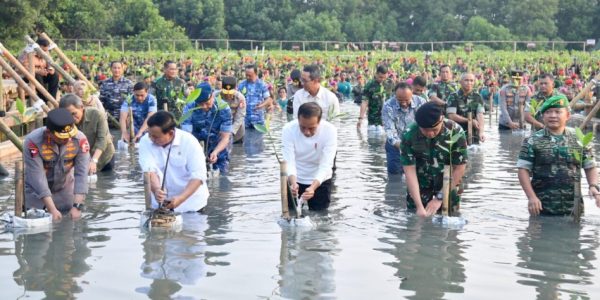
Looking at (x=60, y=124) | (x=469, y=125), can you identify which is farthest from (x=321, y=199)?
(x=469, y=125)

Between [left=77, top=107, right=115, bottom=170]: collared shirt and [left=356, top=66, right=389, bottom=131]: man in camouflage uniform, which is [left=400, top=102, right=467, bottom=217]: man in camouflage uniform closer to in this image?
[left=77, top=107, right=115, bottom=170]: collared shirt

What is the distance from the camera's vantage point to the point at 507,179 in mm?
13750

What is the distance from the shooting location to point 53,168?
9508mm

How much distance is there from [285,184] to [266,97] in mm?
10690

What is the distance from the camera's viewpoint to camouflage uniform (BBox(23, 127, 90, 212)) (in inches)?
366

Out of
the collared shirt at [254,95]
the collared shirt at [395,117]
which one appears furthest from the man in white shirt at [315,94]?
the collared shirt at [254,95]

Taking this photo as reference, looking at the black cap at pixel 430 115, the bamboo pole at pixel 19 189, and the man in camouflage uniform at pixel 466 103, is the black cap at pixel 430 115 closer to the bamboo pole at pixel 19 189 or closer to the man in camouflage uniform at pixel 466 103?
the bamboo pole at pixel 19 189

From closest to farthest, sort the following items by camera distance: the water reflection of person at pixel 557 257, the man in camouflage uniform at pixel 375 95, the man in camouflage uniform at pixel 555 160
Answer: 1. the water reflection of person at pixel 557 257
2. the man in camouflage uniform at pixel 555 160
3. the man in camouflage uniform at pixel 375 95

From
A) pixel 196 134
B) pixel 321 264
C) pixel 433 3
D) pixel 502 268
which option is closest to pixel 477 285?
pixel 502 268

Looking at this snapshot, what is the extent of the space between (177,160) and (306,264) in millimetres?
1844

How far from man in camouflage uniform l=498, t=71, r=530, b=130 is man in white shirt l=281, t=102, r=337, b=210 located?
966cm

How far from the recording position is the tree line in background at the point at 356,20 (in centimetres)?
6412

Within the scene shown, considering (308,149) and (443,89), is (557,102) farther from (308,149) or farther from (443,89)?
(443,89)

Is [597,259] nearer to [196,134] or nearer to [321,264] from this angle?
[321,264]
